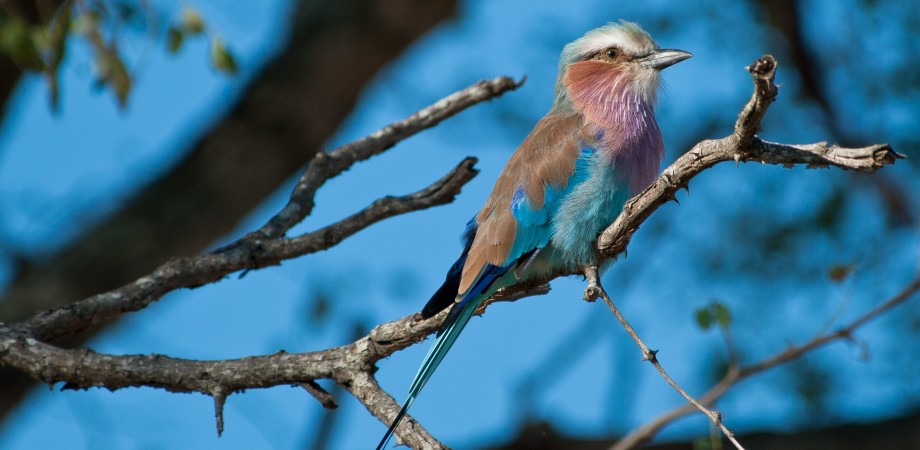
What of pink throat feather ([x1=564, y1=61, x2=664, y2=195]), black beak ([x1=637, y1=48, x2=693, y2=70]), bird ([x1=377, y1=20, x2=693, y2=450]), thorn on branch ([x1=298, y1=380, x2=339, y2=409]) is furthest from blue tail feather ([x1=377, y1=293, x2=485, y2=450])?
black beak ([x1=637, y1=48, x2=693, y2=70])

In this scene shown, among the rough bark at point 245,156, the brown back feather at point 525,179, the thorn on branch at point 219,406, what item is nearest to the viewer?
the thorn on branch at point 219,406

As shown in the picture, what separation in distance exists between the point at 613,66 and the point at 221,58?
1.79 meters

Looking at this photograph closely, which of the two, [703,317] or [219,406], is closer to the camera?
[219,406]

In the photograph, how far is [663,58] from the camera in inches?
181

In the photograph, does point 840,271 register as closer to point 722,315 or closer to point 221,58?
point 722,315

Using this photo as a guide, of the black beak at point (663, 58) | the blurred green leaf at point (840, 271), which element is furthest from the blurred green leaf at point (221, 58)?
the blurred green leaf at point (840, 271)

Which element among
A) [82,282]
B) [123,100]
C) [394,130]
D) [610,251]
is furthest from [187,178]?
[610,251]

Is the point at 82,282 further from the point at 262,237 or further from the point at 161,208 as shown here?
the point at 262,237

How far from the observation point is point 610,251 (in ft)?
11.8

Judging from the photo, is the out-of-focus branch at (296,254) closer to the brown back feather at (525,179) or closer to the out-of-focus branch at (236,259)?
the out-of-focus branch at (236,259)

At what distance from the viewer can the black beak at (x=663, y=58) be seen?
14.8 ft

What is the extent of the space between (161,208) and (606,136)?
3648 mm

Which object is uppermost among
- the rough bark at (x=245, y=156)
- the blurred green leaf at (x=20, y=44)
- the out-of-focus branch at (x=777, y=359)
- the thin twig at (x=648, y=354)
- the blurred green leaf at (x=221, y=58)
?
the rough bark at (x=245, y=156)

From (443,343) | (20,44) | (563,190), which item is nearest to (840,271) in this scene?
(563,190)
